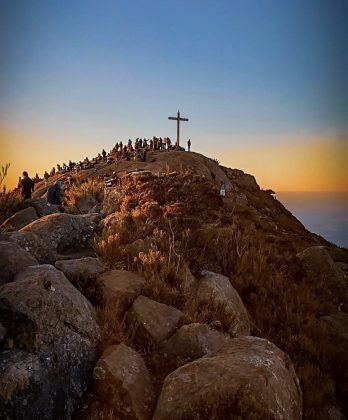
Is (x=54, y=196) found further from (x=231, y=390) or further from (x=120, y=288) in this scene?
(x=231, y=390)

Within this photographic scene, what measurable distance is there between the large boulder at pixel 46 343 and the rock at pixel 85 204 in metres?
8.80

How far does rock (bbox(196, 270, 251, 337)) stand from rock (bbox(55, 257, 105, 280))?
185 cm

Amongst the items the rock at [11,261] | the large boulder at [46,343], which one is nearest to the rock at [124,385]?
the large boulder at [46,343]

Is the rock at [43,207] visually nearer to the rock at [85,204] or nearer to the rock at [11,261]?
the rock at [85,204]

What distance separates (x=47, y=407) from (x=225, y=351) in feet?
6.74

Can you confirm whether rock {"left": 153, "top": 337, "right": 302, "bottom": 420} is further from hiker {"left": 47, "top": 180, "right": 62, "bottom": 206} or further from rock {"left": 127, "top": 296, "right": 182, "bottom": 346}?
hiker {"left": 47, "top": 180, "right": 62, "bottom": 206}

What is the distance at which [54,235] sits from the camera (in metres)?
8.03

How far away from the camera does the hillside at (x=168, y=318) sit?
379 centimetres

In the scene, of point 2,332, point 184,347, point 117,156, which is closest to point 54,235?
point 2,332

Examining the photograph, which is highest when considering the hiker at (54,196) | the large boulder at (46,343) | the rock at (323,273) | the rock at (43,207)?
the hiker at (54,196)

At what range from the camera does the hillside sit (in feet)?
12.5

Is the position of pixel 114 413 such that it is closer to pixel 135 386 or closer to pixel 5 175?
pixel 135 386

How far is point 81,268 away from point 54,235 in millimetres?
2167

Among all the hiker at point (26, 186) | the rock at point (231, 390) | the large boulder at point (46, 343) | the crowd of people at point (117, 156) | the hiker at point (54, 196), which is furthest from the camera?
the crowd of people at point (117, 156)
